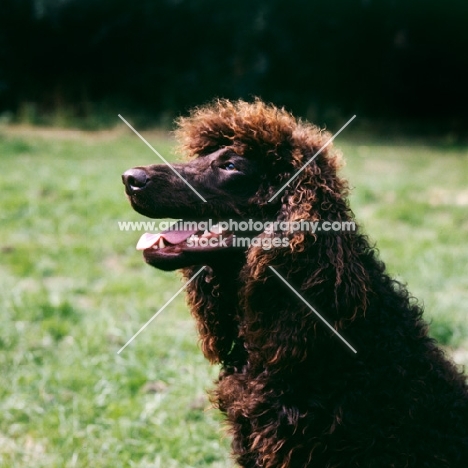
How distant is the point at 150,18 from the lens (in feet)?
50.5

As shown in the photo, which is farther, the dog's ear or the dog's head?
the dog's head

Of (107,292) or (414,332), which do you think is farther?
(107,292)

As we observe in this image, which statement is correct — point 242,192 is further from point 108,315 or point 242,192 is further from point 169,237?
point 108,315

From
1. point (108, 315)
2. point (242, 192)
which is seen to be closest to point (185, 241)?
point (242, 192)

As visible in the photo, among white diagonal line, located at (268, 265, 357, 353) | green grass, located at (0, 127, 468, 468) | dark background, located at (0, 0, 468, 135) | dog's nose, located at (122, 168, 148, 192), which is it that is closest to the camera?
white diagonal line, located at (268, 265, 357, 353)

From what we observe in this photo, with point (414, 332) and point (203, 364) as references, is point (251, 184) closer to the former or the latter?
point (414, 332)

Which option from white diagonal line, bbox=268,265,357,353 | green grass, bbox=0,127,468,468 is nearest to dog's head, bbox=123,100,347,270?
white diagonal line, bbox=268,265,357,353

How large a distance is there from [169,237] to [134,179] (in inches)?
11.1

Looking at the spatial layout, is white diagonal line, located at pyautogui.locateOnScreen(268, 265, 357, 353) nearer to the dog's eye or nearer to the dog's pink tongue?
the dog's pink tongue

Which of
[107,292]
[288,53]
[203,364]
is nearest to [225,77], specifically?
[288,53]

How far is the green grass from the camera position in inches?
133

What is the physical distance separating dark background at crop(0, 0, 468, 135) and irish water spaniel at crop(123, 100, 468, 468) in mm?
12259

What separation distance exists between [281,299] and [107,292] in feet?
9.22

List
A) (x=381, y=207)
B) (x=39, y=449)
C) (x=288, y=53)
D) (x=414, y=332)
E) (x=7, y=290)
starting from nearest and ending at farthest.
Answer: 1. (x=414, y=332)
2. (x=39, y=449)
3. (x=7, y=290)
4. (x=381, y=207)
5. (x=288, y=53)
